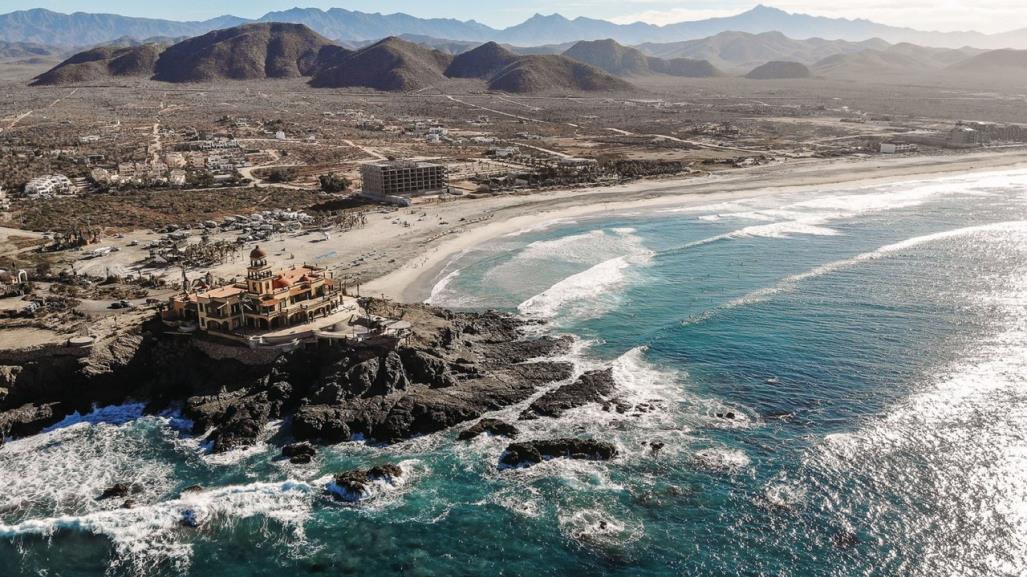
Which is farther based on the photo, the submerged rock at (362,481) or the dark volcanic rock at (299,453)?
the dark volcanic rock at (299,453)

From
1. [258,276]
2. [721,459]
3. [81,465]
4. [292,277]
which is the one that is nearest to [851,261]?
[721,459]

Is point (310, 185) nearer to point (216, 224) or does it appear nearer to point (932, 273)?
point (216, 224)

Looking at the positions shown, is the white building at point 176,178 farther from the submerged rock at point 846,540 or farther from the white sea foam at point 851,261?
the submerged rock at point 846,540

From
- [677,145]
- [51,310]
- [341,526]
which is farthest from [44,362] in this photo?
[677,145]

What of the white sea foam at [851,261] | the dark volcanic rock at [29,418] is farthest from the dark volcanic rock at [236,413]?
the white sea foam at [851,261]

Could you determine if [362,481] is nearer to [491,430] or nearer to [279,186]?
[491,430]
